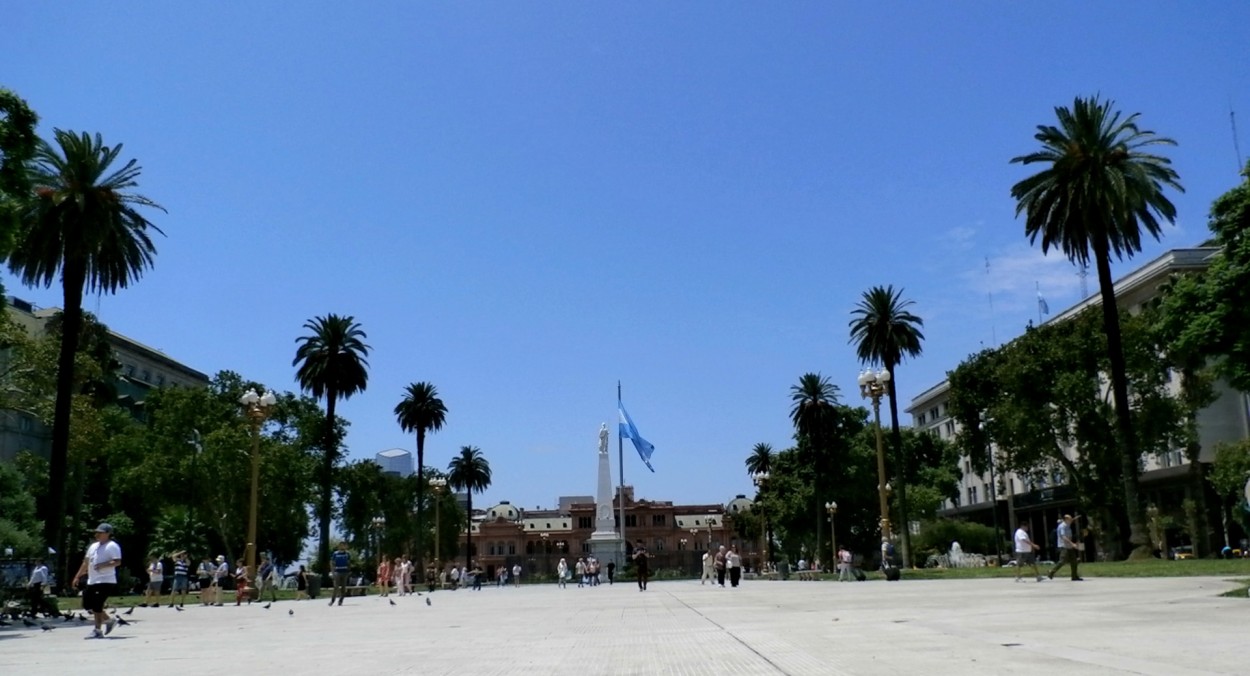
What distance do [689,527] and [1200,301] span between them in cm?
13389

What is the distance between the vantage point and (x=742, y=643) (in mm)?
10414

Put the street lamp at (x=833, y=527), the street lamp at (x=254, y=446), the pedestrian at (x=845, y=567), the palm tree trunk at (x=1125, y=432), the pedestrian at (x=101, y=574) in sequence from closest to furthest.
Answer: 1. the pedestrian at (x=101, y=574)
2. the street lamp at (x=254, y=446)
3. the pedestrian at (x=845, y=567)
4. the palm tree trunk at (x=1125, y=432)
5. the street lamp at (x=833, y=527)

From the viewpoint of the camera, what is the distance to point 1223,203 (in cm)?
2561

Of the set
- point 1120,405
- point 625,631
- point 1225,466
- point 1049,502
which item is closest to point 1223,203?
point 1120,405

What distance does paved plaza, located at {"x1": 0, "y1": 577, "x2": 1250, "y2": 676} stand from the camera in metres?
7.98

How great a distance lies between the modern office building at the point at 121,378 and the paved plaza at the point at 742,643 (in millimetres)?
54031

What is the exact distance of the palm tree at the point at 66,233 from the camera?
31906 millimetres

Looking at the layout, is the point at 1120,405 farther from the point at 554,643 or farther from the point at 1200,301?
the point at 554,643

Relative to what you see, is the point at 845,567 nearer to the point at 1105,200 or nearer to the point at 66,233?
the point at 1105,200

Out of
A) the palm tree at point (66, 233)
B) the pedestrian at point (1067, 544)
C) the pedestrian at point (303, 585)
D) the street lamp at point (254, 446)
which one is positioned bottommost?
the pedestrian at point (303, 585)

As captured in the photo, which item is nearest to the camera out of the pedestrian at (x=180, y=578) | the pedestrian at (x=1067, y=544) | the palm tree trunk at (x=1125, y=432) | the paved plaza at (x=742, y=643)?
the paved plaza at (x=742, y=643)

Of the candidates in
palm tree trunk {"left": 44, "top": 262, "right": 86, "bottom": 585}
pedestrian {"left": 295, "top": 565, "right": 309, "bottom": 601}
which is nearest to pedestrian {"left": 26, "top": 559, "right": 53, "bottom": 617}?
palm tree trunk {"left": 44, "top": 262, "right": 86, "bottom": 585}

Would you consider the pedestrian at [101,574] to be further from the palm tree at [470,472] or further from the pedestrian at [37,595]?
the palm tree at [470,472]

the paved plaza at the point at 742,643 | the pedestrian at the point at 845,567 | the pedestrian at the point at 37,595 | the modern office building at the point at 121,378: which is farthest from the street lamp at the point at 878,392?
the modern office building at the point at 121,378
